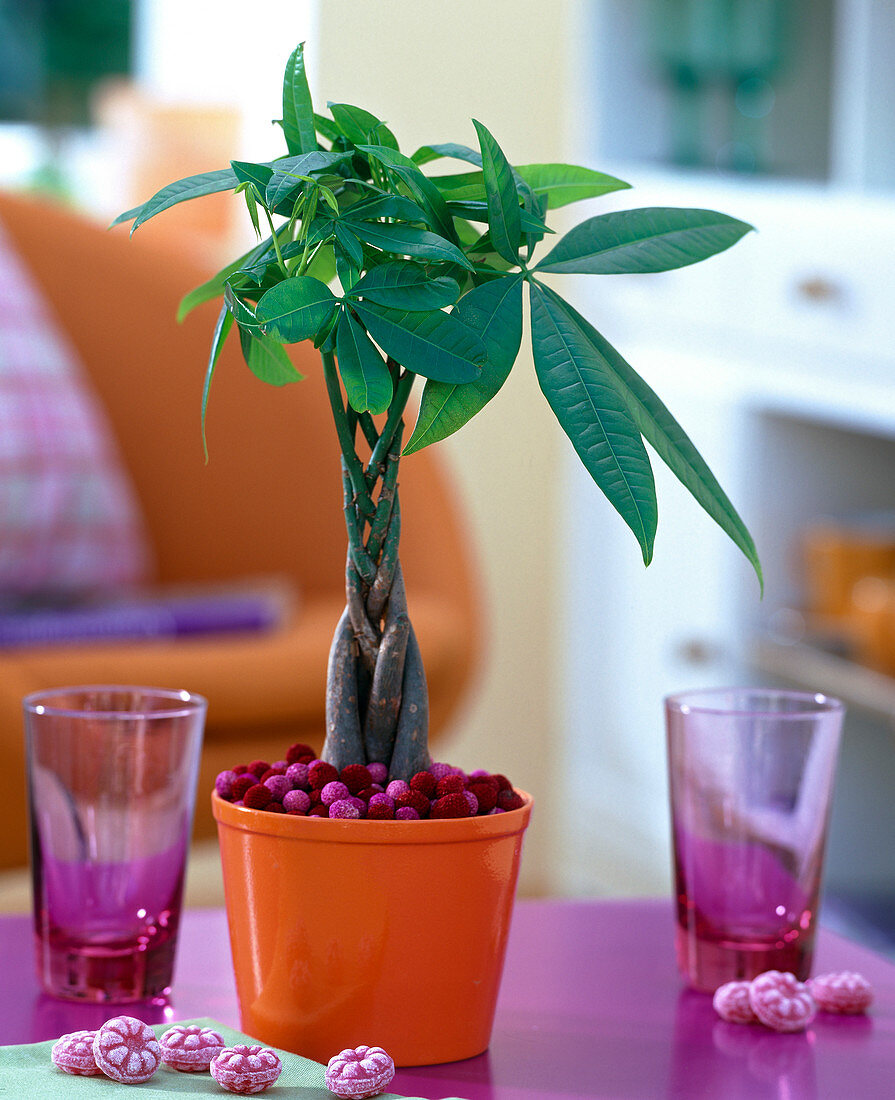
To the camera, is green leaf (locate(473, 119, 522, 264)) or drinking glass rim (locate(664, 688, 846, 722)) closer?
green leaf (locate(473, 119, 522, 264))

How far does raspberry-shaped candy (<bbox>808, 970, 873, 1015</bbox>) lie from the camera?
0.66 metres

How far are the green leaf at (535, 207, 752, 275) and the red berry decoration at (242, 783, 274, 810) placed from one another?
22 centimetres

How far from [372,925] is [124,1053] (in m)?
0.10

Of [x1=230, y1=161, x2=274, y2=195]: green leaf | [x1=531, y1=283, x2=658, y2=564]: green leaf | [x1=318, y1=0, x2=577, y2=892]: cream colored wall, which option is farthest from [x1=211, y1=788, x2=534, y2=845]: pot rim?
[x1=318, y1=0, x2=577, y2=892]: cream colored wall

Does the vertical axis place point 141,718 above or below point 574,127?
below

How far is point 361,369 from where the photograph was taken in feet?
1.77

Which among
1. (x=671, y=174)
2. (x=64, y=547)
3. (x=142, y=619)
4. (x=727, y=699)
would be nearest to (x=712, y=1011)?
(x=727, y=699)

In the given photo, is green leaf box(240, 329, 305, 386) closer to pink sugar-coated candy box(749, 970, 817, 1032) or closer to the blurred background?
pink sugar-coated candy box(749, 970, 817, 1032)

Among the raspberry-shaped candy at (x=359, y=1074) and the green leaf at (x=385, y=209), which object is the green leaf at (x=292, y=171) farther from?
the raspberry-shaped candy at (x=359, y=1074)

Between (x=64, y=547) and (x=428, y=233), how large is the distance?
124 centimetres

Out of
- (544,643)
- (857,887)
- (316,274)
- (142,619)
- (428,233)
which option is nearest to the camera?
(428,233)

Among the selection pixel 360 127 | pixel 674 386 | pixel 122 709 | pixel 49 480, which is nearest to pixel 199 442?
pixel 49 480

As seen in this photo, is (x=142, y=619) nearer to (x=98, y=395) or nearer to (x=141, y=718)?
(x=98, y=395)

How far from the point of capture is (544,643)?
7.92ft
